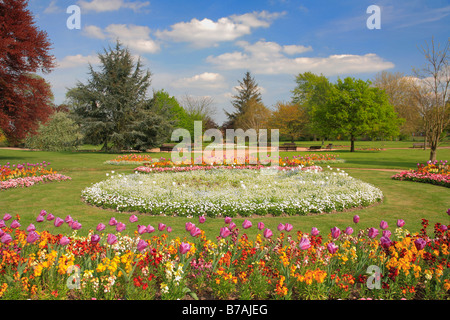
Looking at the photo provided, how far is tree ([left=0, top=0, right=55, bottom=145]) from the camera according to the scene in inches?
720

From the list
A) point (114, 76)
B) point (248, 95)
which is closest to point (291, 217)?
point (114, 76)

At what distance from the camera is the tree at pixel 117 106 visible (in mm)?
29672

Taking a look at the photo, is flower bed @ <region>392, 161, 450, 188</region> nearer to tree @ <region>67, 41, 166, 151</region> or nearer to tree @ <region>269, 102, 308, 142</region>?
tree @ <region>67, 41, 166, 151</region>

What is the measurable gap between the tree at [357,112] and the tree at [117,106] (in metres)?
18.7

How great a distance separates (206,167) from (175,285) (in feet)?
40.0

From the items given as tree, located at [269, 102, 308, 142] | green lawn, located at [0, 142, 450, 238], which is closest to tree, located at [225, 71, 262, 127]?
tree, located at [269, 102, 308, 142]

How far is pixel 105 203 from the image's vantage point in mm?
8125

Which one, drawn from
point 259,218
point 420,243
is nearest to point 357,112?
point 259,218

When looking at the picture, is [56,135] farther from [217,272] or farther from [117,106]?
[217,272]

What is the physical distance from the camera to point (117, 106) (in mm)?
30500

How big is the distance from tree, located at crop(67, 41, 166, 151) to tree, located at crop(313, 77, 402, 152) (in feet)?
61.5

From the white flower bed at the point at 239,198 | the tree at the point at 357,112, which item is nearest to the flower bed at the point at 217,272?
the white flower bed at the point at 239,198

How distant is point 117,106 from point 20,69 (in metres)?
11.4
